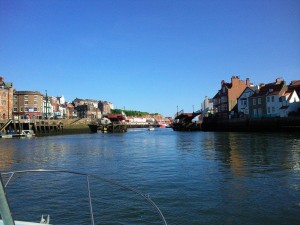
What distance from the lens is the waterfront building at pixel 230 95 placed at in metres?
99.0

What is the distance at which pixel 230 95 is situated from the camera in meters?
98.7

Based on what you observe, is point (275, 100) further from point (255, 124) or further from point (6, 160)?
point (6, 160)

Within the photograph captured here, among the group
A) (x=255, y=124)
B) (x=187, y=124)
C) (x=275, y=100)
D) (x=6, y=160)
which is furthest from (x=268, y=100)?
(x=6, y=160)

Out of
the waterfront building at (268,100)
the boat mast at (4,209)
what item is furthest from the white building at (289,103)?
the boat mast at (4,209)

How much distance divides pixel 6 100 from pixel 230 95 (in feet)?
244

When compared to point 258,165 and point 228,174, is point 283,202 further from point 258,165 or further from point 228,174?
point 258,165

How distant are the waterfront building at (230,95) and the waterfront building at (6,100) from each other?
70780 millimetres

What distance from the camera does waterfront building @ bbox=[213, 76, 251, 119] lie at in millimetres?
99000

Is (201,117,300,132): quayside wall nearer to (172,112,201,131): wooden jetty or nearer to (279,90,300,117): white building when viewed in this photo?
(279,90,300,117): white building

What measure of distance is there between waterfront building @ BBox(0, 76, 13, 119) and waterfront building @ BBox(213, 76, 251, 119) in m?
70.8

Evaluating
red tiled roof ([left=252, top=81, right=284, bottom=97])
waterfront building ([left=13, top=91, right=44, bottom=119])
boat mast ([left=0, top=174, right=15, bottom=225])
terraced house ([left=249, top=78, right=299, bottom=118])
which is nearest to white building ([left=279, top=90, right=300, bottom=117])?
terraced house ([left=249, top=78, right=299, bottom=118])

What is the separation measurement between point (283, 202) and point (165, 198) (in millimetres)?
4592

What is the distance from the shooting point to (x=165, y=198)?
12.8m

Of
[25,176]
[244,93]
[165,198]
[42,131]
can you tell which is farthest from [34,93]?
[165,198]
